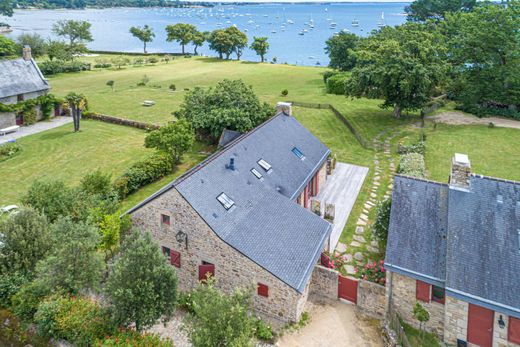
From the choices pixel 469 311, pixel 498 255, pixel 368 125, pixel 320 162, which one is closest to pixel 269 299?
pixel 469 311

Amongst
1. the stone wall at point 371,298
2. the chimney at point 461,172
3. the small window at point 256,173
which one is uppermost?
the chimney at point 461,172

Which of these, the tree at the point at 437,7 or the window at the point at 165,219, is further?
the tree at the point at 437,7

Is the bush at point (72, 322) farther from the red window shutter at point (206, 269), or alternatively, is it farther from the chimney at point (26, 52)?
the chimney at point (26, 52)

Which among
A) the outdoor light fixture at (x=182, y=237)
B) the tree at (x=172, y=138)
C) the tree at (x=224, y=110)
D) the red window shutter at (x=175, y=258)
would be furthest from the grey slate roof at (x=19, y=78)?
the outdoor light fixture at (x=182, y=237)

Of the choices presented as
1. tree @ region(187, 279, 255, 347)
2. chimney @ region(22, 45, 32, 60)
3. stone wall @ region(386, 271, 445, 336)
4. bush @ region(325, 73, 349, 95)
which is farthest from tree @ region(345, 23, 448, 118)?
chimney @ region(22, 45, 32, 60)

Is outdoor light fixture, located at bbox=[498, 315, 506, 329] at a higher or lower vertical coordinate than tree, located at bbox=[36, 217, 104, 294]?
lower

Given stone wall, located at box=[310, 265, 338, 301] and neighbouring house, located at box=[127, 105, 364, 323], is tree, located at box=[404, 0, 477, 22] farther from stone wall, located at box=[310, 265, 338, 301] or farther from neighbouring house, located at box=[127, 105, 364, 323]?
stone wall, located at box=[310, 265, 338, 301]
